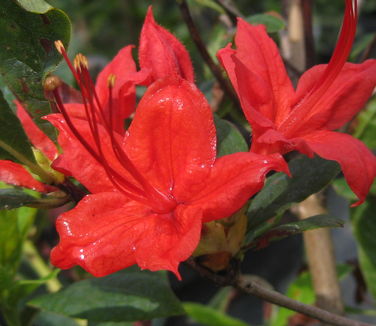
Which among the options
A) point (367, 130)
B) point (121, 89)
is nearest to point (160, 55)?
point (121, 89)

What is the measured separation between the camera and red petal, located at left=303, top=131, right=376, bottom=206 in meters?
0.58

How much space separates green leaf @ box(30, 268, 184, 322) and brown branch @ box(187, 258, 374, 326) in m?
0.18

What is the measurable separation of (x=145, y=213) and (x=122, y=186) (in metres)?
0.04

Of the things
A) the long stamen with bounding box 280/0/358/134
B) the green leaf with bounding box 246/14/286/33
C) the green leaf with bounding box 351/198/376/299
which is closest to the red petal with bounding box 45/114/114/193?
the long stamen with bounding box 280/0/358/134

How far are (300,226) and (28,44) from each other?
36 centimetres

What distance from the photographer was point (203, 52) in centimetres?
92

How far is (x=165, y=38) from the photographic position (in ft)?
2.44

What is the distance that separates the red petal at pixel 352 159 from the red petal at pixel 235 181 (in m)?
0.04

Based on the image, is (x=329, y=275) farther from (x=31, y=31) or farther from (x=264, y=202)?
(x=31, y=31)

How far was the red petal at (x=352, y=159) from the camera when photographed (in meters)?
0.58

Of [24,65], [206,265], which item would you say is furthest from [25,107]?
[206,265]

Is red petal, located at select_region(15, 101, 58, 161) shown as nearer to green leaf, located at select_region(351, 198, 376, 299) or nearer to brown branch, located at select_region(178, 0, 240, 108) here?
brown branch, located at select_region(178, 0, 240, 108)

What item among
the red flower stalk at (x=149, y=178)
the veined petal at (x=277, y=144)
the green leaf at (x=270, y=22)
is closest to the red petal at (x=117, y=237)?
the red flower stalk at (x=149, y=178)

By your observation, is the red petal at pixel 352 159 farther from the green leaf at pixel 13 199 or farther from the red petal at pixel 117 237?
the green leaf at pixel 13 199
